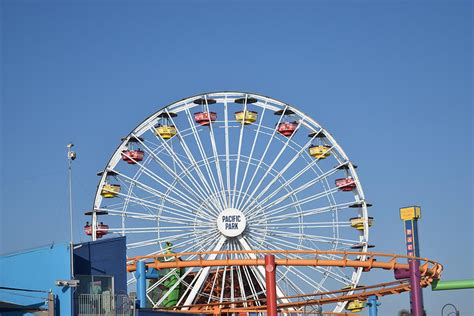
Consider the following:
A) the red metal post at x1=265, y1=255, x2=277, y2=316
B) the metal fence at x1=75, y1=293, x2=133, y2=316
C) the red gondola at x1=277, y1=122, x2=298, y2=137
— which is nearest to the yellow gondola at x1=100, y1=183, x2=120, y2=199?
the red gondola at x1=277, y1=122, x2=298, y2=137

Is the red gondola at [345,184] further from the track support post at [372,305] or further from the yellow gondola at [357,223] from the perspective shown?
the track support post at [372,305]

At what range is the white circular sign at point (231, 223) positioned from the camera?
62.1m

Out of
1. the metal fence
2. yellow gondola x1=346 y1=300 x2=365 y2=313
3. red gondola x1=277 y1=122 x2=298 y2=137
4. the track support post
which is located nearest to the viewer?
the metal fence

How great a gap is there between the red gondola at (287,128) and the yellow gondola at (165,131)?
6.29m

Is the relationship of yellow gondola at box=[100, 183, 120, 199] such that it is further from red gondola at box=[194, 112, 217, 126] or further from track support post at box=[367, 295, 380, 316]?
track support post at box=[367, 295, 380, 316]

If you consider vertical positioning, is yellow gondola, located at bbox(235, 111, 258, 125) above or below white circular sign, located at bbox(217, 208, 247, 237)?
above

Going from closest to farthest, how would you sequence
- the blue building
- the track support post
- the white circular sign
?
1. the blue building
2. the track support post
3. the white circular sign

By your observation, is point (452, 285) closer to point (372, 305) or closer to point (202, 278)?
point (372, 305)

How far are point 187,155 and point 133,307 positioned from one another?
58.7ft

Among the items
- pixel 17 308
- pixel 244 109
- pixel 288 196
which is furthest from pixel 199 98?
pixel 17 308

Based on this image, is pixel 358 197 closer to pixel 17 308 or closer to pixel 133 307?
pixel 133 307

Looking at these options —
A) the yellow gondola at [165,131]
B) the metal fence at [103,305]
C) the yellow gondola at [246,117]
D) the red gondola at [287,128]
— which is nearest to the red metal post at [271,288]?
the metal fence at [103,305]

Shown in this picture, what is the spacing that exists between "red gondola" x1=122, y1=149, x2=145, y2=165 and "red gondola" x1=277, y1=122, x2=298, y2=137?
27.3ft

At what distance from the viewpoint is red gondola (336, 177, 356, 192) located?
6506cm
